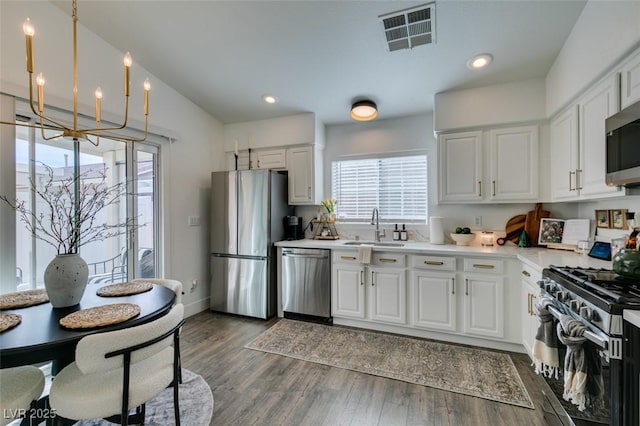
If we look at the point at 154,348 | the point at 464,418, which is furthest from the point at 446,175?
the point at 154,348

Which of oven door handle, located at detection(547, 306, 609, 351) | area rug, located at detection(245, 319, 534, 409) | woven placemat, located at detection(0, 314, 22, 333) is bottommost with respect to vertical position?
area rug, located at detection(245, 319, 534, 409)

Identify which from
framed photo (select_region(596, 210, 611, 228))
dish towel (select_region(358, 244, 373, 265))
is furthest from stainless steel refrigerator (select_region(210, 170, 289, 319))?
framed photo (select_region(596, 210, 611, 228))

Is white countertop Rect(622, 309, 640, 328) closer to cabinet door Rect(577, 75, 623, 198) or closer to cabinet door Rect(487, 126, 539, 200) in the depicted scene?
cabinet door Rect(577, 75, 623, 198)

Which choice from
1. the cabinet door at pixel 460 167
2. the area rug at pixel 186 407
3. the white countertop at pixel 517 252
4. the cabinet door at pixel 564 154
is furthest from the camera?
the cabinet door at pixel 460 167

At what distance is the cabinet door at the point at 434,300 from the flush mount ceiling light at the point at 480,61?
2043 mm

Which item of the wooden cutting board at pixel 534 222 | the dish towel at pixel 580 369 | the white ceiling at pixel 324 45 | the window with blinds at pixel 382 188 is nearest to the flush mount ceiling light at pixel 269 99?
the white ceiling at pixel 324 45

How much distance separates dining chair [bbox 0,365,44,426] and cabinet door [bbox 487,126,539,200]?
376cm

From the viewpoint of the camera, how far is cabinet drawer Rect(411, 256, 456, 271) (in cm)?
281

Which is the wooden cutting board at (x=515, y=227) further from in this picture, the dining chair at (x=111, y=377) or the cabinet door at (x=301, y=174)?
the dining chair at (x=111, y=377)

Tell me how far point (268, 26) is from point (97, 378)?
110 inches

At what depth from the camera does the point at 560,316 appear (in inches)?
58.6

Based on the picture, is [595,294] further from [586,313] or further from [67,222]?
[67,222]

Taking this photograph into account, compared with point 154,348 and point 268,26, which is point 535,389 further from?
point 268,26

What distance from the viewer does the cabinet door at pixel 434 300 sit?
281 centimetres
